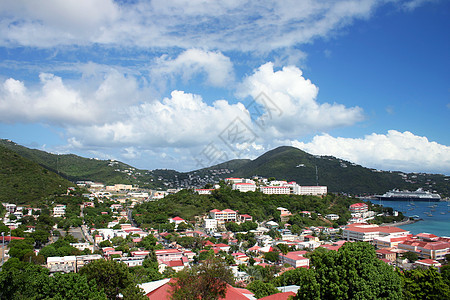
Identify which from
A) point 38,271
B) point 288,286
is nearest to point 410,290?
point 288,286

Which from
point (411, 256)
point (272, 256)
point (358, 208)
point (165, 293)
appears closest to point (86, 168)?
point (358, 208)

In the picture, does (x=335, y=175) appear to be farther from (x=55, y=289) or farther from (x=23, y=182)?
(x=55, y=289)

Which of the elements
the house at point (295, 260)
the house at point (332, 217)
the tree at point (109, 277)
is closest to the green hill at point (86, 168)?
the house at point (332, 217)

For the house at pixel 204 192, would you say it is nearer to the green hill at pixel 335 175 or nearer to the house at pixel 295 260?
the house at pixel 295 260

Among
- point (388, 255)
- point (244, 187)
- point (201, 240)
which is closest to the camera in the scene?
point (388, 255)

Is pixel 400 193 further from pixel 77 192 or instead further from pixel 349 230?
pixel 77 192

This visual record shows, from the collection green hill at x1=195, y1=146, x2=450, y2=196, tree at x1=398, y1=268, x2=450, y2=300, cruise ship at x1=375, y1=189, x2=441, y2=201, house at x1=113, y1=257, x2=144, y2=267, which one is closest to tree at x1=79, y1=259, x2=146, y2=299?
tree at x1=398, y1=268, x2=450, y2=300
